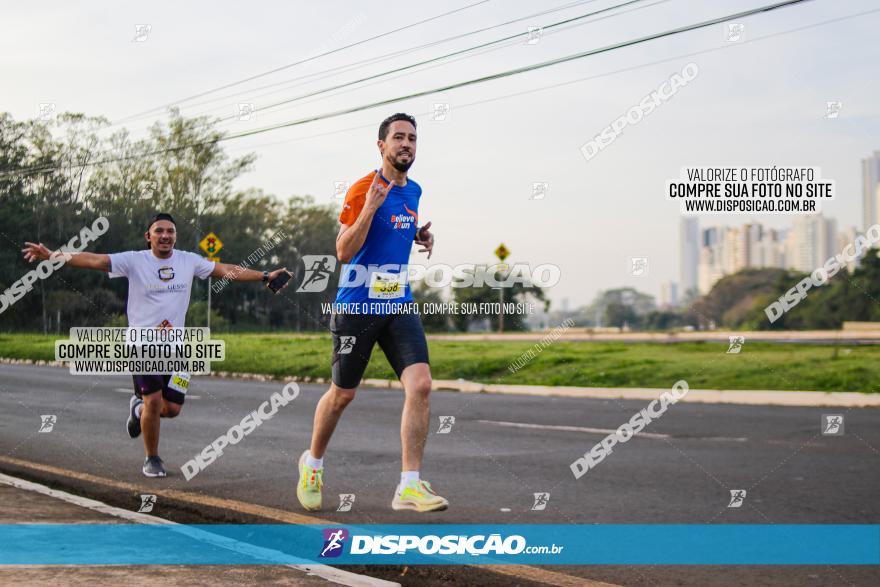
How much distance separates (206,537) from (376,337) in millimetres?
1432

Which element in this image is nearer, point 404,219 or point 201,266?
point 404,219

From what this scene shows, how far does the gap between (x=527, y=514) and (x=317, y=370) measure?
590 inches

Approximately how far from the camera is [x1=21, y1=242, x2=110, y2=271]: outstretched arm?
5.63m

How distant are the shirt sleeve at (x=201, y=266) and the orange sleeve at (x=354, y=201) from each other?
214cm

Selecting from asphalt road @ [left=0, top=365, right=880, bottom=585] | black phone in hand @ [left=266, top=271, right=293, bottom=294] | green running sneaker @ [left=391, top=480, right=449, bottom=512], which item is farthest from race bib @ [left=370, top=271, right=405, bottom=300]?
asphalt road @ [left=0, top=365, right=880, bottom=585]

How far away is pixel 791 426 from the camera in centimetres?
1129

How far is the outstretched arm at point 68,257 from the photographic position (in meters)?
5.63

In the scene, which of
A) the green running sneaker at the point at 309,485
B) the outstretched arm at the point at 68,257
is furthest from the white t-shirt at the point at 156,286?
the green running sneaker at the point at 309,485

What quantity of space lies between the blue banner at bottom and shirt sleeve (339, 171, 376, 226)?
173 centimetres

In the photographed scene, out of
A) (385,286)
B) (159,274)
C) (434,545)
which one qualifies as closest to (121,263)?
(159,274)

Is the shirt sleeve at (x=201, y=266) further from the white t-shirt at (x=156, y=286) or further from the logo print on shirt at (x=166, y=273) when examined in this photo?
the logo print on shirt at (x=166, y=273)

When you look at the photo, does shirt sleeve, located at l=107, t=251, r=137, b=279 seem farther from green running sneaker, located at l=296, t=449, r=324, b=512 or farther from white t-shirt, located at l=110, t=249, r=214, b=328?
green running sneaker, located at l=296, t=449, r=324, b=512

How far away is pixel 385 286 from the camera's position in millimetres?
4977

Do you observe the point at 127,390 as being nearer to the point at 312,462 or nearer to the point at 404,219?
the point at 312,462
